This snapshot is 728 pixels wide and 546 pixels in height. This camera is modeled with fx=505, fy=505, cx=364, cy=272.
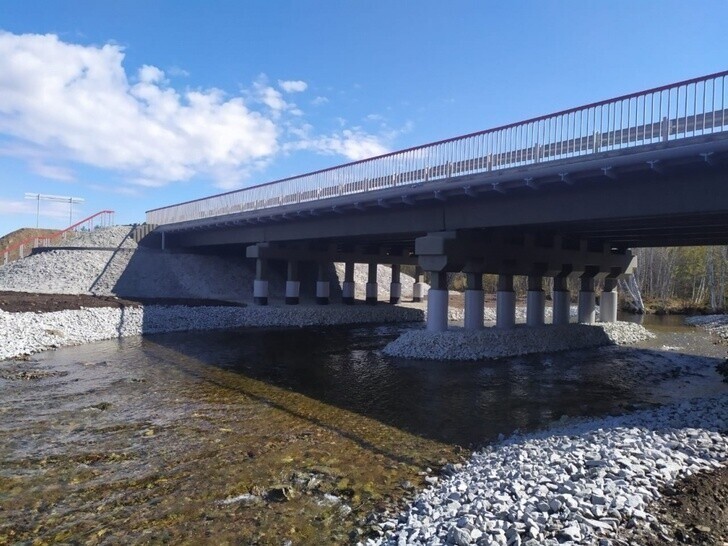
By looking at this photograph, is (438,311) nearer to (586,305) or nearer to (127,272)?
(586,305)

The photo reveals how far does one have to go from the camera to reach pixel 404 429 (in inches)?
507

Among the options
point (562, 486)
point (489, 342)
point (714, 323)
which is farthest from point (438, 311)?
point (714, 323)

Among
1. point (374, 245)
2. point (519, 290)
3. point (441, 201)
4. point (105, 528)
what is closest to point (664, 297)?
point (519, 290)

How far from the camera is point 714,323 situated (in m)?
45.3

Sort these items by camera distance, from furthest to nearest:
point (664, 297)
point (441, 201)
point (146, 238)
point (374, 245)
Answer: point (664, 297) < point (146, 238) < point (374, 245) < point (441, 201)

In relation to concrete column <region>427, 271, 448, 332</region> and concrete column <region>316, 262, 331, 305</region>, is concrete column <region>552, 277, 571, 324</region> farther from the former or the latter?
concrete column <region>316, 262, 331, 305</region>

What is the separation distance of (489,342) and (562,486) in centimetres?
1853

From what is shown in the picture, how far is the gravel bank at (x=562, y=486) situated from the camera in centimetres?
636

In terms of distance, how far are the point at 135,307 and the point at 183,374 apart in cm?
1715

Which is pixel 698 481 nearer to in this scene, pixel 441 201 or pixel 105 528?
pixel 105 528

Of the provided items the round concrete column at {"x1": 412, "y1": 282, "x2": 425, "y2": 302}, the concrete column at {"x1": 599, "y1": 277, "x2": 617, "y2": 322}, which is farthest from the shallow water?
the round concrete column at {"x1": 412, "y1": 282, "x2": 425, "y2": 302}

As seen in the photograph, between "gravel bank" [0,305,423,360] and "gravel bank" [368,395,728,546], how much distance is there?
2106cm

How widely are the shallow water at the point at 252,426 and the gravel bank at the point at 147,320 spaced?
81.8 inches

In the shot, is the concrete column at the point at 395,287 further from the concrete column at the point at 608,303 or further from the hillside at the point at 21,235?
the hillside at the point at 21,235
